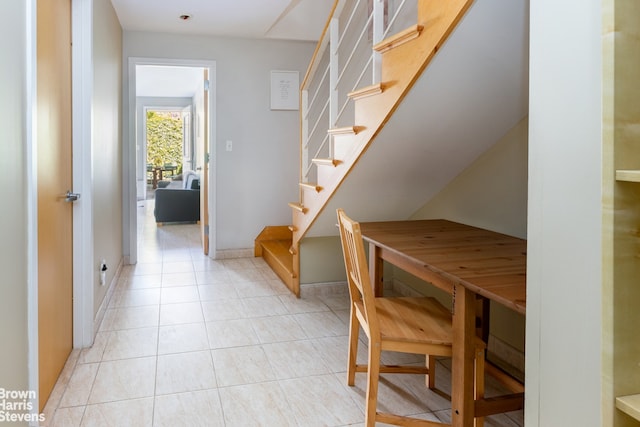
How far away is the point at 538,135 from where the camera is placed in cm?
101

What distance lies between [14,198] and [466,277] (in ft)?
4.89

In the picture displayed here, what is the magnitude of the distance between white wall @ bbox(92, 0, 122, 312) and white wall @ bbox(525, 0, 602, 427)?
249cm

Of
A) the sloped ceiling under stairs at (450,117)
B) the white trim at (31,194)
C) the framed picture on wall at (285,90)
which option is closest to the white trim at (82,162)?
the white trim at (31,194)

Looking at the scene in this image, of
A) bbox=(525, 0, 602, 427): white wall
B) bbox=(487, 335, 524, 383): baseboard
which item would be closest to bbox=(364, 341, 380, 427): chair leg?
bbox=(525, 0, 602, 427): white wall

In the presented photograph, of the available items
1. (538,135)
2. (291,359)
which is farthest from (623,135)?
(291,359)

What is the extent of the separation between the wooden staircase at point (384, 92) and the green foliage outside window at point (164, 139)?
10769mm

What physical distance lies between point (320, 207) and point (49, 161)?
58.5 inches

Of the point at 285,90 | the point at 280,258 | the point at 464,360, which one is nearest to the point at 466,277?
the point at 464,360

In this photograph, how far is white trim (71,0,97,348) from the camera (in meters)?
2.60

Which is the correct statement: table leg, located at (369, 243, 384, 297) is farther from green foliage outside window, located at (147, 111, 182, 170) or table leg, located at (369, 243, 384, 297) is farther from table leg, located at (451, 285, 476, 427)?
green foliage outside window, located at (147, 111, 182, 170)

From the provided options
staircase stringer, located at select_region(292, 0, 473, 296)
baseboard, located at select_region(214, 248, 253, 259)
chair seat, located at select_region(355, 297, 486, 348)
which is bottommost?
baseboard, located at select_region(214, 248, 253, 259)

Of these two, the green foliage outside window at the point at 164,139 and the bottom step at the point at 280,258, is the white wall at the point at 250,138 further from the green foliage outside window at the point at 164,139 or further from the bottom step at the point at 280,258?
the green foliage outside window at the point at 164,139

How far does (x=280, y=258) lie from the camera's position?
14.0 feet

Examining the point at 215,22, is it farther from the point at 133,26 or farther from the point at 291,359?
the point at 291,359
